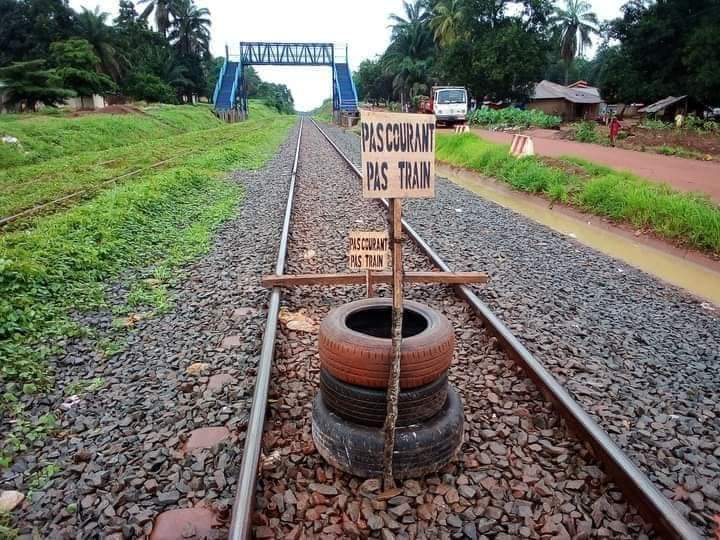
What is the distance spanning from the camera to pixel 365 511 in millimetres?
2479

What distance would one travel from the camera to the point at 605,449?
2.67 metres

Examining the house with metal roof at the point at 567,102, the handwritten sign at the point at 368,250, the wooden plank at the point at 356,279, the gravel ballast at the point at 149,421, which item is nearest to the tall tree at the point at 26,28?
the house with metal roof at the point at 567,102

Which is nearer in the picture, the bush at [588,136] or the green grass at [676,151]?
the green grass at [676,151]

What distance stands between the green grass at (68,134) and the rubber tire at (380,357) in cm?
1553

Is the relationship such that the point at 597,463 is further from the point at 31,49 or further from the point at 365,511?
the point at 31,49

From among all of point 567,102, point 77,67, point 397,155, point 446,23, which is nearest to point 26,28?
point 77,67

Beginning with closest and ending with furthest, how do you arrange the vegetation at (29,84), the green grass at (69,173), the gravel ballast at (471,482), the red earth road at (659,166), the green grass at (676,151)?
the gravel ballast at (471,482) < the green grass at (69,173) < the red earth road at (659,166) < the green grass at (676,151) < the vegetation at (29,84)

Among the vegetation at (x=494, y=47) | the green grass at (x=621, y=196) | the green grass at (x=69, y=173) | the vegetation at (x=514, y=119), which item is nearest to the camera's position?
the green grass at (x=621, y=196)

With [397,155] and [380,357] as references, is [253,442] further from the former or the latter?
[397,155]

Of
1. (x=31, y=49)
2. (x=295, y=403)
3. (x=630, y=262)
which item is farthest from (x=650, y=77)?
(x=31, y=49)

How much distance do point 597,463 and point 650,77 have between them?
32.3 m

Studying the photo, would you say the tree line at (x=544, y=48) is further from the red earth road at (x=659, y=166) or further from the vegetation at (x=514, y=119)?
the red earth road at (x=659, y=166)

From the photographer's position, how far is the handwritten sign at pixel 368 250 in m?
4.21

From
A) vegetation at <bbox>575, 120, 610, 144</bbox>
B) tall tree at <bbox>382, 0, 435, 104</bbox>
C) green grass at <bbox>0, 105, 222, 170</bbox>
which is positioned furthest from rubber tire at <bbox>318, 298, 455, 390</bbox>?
tall tree at <bbox>382, 0, 435, 104</bbox>
